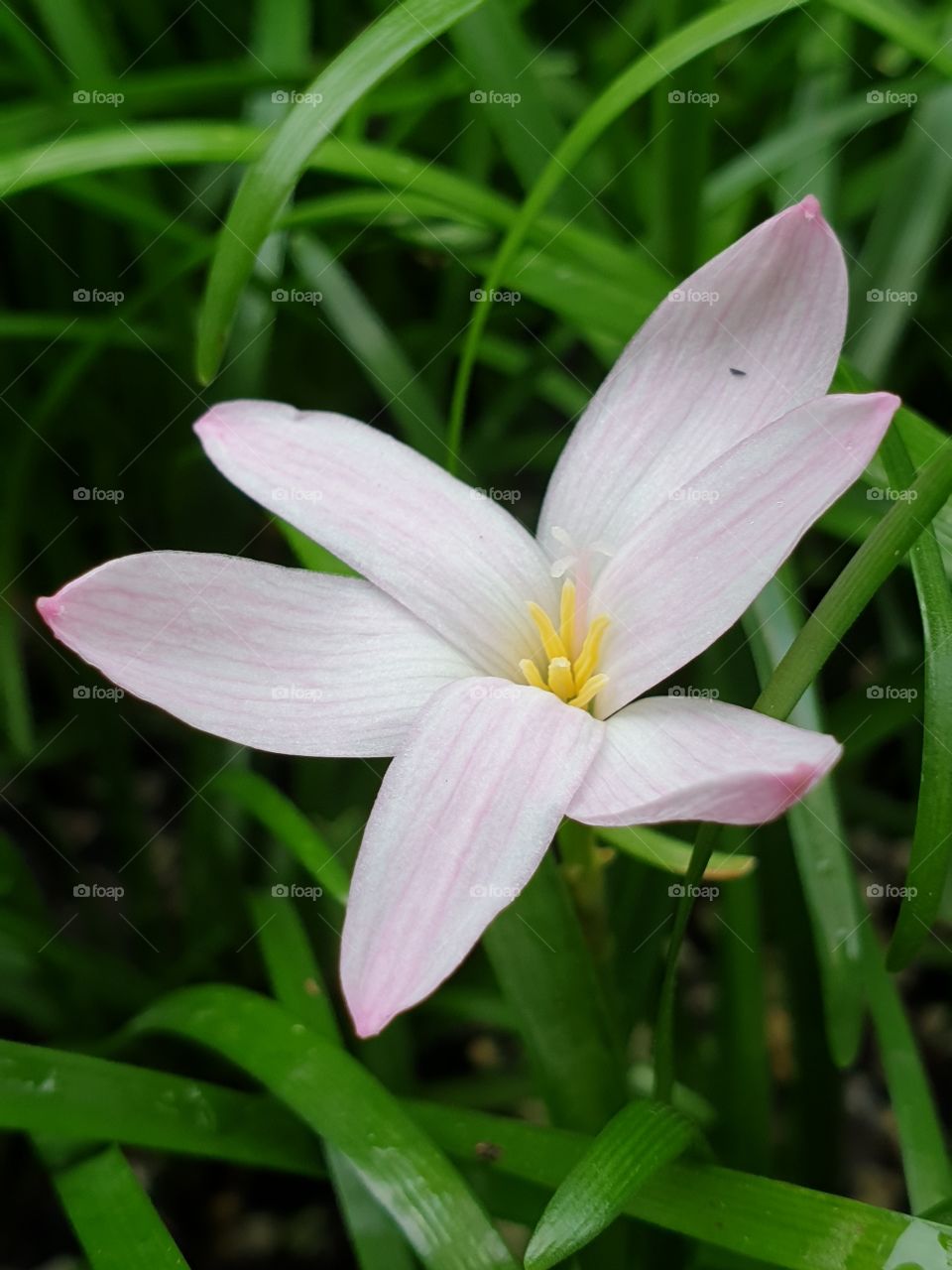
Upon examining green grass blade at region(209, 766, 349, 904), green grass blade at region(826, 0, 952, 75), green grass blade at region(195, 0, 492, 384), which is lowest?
green grass blade at region(209, 766, 349, 904)

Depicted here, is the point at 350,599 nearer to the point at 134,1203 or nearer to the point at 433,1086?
the point at 134,1203

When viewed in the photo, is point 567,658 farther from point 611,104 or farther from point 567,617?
point 611,104

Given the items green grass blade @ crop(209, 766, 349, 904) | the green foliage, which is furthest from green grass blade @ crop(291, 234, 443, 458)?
green grass blade @ crop(209, 766, 349, 904)

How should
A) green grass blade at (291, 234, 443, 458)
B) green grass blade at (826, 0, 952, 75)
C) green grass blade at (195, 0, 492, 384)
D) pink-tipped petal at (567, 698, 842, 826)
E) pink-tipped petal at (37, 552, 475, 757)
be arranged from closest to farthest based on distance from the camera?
pink-tipped petal at (567, 698, 842, 826)
pink-tipped petal at (37, 552, 475, 757)
green grass blade at (195, 0, 492, 384)
green grass blade at (826, 0, 952, 75)
green grass blade at (291, 234, 443, 458)

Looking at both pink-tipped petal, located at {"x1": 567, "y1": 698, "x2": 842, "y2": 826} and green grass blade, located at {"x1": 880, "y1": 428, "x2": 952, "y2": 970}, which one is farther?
green grass blade, located at {"x1": 880, "y1": 428, "x2": 952, "y2": 970}

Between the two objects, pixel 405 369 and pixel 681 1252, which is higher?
pixel 405 369

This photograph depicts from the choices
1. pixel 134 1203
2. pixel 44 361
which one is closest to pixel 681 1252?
pixel 134 1203

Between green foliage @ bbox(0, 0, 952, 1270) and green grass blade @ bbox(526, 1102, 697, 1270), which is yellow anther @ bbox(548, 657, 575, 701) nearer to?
green foliage @ bbox(0, 0, 952, 1270)
